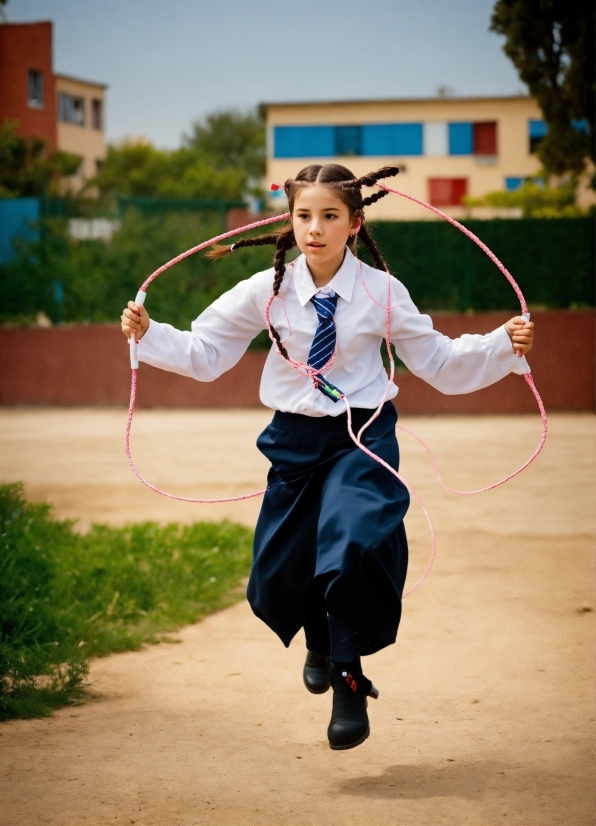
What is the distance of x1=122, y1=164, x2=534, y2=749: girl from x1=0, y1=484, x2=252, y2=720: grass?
105 cm

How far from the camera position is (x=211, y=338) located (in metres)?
3.90

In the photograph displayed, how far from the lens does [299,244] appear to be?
365cm

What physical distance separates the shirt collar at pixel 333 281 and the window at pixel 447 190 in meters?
44.1

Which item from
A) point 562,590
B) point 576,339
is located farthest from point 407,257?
point 562,590

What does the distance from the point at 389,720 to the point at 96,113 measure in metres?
54.8

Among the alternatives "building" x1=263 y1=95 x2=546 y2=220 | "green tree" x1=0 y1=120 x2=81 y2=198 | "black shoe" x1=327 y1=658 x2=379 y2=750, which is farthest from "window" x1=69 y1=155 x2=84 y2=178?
"black shoe" x1=327 y1=658 x2=379 y2=750

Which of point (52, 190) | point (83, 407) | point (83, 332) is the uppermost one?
point (52, 190)

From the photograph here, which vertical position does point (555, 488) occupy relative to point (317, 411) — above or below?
below

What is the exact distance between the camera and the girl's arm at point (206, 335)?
378 cm

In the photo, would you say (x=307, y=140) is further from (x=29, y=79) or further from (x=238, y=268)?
(x=238, y=268)

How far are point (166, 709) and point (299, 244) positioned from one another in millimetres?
1723

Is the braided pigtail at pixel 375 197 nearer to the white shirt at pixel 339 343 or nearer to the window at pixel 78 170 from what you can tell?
the white shirt at pixel 339 343

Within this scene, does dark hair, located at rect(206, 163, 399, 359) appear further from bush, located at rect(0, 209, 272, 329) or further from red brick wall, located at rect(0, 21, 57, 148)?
red brick wall, located at rect(0, 21, 57, 148)

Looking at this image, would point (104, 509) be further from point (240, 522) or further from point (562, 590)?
point (562, 590)
